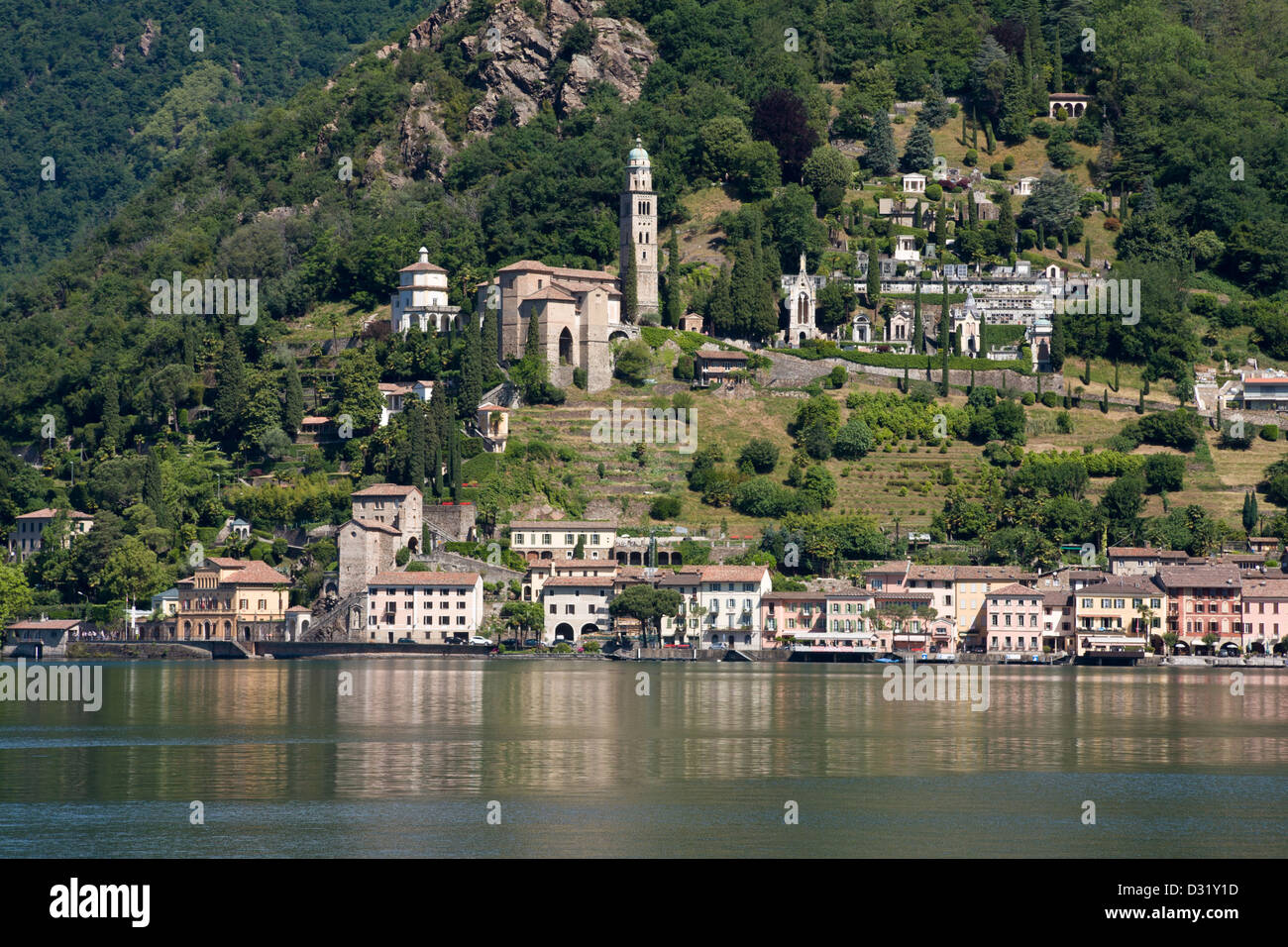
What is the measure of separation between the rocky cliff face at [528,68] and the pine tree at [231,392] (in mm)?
35292

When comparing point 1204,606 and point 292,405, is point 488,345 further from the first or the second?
point 1204,606

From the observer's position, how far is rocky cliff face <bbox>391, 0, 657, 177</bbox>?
145 meters

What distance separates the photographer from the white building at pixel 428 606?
318 ft

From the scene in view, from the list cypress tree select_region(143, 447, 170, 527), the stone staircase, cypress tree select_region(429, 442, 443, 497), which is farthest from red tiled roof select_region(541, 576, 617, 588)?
cypress tree select_region(143, 447, 170, 527)

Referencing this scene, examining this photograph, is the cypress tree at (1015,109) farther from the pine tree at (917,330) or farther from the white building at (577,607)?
the white building at (577,607)

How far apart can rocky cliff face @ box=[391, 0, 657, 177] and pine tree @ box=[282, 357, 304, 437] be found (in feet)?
115

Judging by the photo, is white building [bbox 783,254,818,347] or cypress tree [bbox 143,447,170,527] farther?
white building [bbox 783,254,818,347]

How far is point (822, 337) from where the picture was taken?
120188 mm

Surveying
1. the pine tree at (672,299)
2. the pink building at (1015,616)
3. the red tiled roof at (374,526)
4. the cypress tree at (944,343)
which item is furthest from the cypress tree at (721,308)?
the pink building at (1015,616)

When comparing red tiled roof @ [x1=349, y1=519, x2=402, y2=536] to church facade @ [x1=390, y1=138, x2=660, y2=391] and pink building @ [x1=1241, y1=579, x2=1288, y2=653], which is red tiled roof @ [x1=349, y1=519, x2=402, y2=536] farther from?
pink building @ [x1=1241, y1=579, x2=1288, y2=653]

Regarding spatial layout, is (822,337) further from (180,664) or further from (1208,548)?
(180,664)
